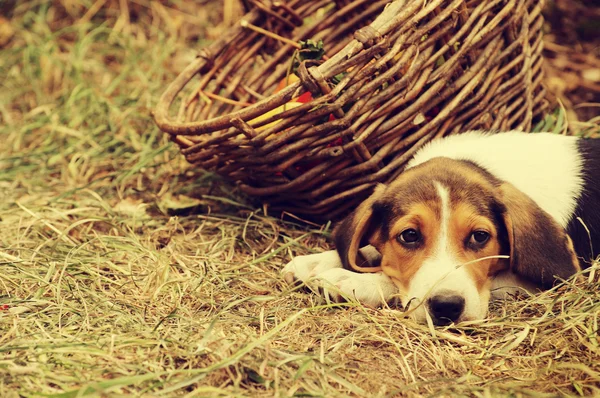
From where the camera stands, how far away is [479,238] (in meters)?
3.46

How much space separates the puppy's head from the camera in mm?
3303

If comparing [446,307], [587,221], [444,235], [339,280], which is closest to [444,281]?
[446,307]

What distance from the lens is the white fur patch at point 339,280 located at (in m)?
3.56

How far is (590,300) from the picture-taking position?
3305 millimetres

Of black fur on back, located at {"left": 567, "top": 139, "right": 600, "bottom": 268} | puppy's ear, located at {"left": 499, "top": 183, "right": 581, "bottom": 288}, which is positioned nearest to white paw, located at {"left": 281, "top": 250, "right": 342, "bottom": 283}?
puppy's ear, located at {"left": 499, "top": 183, "right": 581, "bottom": 288}

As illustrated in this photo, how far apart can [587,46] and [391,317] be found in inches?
194

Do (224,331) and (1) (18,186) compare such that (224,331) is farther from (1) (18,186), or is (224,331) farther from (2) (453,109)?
(1) (18,186)

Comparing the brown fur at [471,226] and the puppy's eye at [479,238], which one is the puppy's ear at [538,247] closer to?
the brown fur at [471,226]

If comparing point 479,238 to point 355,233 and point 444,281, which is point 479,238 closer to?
point 444,281

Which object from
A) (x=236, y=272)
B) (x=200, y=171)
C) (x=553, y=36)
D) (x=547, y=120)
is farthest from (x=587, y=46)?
(x=236, y=272)

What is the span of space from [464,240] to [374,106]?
3.04 feet

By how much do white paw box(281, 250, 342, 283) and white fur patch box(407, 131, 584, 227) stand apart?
2.42 ft

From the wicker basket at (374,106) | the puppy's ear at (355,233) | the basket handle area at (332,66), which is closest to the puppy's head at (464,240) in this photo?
the puppy's ear at (355,233)

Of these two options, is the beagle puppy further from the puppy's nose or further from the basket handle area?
the basket handle area
